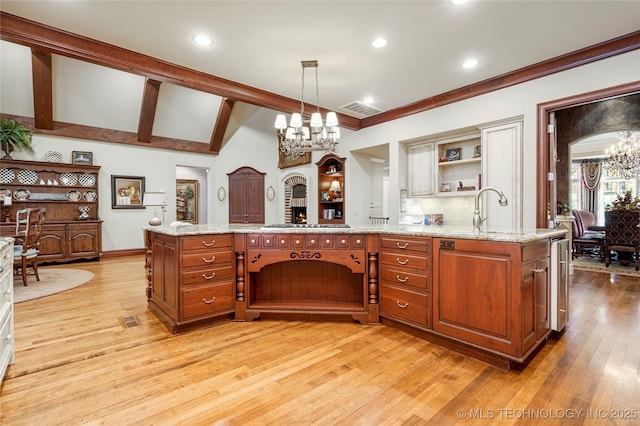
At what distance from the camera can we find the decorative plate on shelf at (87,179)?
257 inches

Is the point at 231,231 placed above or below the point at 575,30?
below

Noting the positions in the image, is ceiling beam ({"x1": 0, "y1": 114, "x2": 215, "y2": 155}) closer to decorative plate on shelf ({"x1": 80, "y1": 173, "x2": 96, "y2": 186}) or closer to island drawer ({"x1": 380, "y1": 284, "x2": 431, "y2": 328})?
decorative plate on shelf ({"x1": 80, "y1": 173, "x2": 96, "y2": 186})

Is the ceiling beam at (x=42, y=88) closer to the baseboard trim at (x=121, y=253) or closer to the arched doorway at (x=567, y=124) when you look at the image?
the baseboard trim at (x=121, y=253)

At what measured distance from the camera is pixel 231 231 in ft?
9.84

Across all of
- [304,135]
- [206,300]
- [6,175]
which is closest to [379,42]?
[304,135]

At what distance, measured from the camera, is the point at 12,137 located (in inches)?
224

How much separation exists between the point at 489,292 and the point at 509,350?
395 millimetres

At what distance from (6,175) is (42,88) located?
1.82 metres

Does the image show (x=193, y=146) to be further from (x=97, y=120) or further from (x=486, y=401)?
(x=486, y=401)

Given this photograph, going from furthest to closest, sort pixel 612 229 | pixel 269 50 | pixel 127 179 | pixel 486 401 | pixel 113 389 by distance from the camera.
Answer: pixel 127 179 → pixel 612 229 → pixel 269 50 → pixel 113 389 → pixel 486 401

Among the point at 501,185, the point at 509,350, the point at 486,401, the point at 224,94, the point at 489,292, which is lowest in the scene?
the point at 486,401

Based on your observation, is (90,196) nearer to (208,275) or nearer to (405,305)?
(208,275)

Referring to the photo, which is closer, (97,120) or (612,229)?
(612,229)

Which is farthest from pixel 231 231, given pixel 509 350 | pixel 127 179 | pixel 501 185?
pixel 127 179
